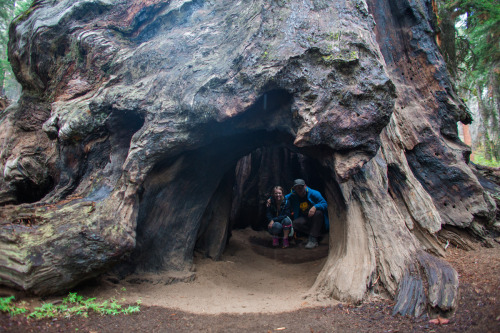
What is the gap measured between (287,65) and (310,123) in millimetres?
715

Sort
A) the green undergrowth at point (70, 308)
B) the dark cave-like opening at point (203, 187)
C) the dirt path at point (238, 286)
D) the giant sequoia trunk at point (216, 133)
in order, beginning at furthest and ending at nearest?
1. the dark cave-like opening at point (203, 187)
2. the dirt path at point (238, 286)
3. the giant sequoia trunk at point (216, 133)
4. the green undergrowth at point (70, 308)

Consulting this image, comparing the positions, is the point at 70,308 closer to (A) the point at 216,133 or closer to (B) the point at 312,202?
(A) the point at 216,133

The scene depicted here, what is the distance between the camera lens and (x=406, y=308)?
126 inches

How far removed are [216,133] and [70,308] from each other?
2.54 m

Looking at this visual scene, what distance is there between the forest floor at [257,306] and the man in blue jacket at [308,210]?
1.49 m

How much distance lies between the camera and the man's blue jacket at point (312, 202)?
264 inches

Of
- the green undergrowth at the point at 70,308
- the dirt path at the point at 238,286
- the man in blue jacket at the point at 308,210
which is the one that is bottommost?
the dirt path at the point at 238,286

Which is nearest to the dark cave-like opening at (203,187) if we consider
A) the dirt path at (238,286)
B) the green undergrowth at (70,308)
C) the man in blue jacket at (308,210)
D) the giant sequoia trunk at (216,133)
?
the giant sequoia trunk at (216,133)

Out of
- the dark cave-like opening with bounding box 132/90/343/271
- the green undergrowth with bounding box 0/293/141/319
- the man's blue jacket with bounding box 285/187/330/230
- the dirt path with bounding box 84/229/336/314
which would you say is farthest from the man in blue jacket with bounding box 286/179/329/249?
the green undergrowth with bounding box 0/293/141/319

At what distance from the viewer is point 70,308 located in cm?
316

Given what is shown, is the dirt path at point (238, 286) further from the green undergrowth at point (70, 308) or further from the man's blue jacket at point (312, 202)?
the man's blue jacket at point (312, 202)

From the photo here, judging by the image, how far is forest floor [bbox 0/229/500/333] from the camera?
→ 287cm

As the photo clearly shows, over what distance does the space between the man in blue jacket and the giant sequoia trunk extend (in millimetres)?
1560

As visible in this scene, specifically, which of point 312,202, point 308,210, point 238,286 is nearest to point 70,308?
point 238,286
